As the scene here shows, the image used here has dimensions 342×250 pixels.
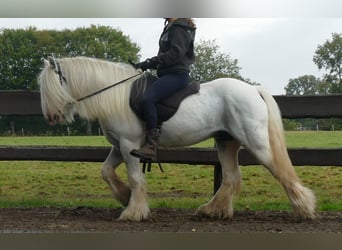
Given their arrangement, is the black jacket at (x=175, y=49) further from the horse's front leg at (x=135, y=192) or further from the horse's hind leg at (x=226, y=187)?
the horse's hind leg at (x=226, y=187)

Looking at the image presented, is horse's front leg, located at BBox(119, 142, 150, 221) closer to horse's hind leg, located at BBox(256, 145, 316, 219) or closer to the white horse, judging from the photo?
the white horse

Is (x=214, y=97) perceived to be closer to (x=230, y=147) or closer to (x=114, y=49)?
(x=230, y=147)

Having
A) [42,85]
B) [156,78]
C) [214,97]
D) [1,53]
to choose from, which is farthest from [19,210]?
[1,53]

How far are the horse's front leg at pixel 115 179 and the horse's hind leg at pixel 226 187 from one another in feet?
2.69

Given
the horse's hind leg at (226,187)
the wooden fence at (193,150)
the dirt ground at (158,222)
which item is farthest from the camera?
the wooden fence at (193,150)

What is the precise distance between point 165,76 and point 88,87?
32.8 inches

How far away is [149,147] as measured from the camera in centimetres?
495

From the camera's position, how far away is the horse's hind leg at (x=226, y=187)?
5.31 m

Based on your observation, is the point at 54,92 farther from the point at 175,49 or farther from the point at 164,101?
the point at 175,49

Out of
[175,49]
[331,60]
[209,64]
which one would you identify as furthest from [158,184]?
[331,60]

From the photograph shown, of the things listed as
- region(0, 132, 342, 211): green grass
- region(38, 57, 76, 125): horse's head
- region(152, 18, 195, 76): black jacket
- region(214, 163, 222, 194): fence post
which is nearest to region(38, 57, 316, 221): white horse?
region(38, 57, 76, 125): horse's head

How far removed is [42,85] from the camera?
512 centimetres

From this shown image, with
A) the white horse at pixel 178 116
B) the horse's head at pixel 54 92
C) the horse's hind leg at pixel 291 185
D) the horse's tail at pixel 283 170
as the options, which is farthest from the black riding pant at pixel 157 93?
the horse's hind leg at pixel 291 185

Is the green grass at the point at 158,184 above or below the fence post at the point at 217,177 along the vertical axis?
below
